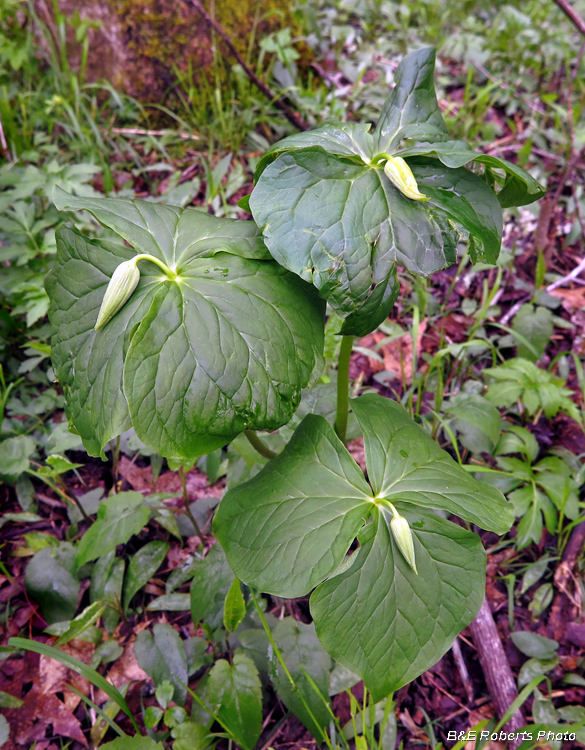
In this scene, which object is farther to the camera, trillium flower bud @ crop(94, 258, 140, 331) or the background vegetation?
the background vegetation

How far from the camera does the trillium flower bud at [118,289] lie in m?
0.90

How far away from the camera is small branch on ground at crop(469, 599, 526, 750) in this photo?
52.2 inches

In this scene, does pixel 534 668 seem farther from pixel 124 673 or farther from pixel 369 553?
pixel 124 673

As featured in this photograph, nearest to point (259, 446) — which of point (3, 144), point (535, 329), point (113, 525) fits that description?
point (113, 525)

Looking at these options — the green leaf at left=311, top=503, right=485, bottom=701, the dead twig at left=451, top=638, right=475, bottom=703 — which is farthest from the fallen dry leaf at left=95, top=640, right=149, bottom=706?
the dead twig at left=451, top=638, right=475, bottom=703

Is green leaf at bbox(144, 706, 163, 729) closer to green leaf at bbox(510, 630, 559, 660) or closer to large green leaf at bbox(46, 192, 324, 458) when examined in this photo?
large green leaf at bbox(46, 192, 324, 458)

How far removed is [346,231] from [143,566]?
49.4 inches

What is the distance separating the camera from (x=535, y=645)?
4.69ft

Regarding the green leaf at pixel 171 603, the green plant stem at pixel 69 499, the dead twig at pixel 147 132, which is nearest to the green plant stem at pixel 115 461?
the green plant stem at pixel 69 499

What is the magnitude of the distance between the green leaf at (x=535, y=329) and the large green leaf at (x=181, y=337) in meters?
1.29

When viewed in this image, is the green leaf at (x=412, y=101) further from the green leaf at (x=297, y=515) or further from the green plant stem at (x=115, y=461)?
the green plant stem at (x=115, y=461)

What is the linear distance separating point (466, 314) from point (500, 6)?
2731mm

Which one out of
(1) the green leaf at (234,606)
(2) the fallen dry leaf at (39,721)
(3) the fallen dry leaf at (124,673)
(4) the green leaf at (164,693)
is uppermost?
(1) the green leaf at (234,606)

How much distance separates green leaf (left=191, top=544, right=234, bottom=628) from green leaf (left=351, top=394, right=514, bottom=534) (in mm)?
576
